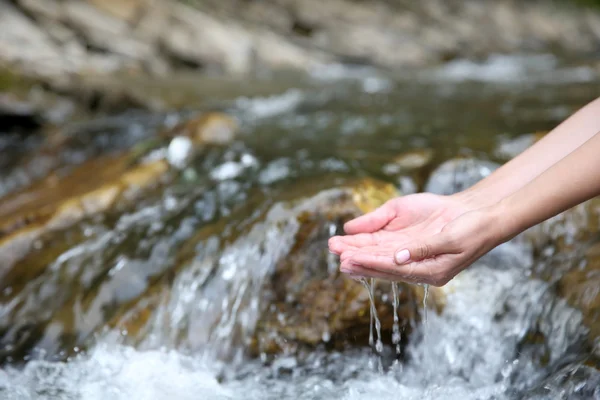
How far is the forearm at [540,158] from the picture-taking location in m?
2.18

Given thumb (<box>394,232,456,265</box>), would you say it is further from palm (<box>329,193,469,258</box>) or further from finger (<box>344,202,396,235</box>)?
finger (<box>344,202,396,235</box>)

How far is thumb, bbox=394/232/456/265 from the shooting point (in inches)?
71.4

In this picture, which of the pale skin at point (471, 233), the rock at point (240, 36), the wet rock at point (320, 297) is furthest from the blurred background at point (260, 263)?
the rock at point (240, 36)

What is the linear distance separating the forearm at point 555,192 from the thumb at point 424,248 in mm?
191

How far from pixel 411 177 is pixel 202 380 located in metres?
2.13

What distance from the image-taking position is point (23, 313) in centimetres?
317

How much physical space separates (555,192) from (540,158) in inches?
18.8

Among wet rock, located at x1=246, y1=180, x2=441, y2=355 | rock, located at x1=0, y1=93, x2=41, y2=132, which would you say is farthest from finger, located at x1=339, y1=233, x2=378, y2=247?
rock, located at x1=0, y1=93, x2=41, y2=132

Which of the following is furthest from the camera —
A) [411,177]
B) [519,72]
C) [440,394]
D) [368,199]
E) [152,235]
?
[519,72]

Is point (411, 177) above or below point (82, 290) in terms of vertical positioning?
above

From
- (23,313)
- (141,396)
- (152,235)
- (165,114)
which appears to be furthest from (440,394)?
(165,114)

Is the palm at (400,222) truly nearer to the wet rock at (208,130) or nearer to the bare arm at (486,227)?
the bare arm at (486,227)

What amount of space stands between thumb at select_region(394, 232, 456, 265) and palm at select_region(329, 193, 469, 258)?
21cm

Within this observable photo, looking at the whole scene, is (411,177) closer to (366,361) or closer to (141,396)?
(366,361)
